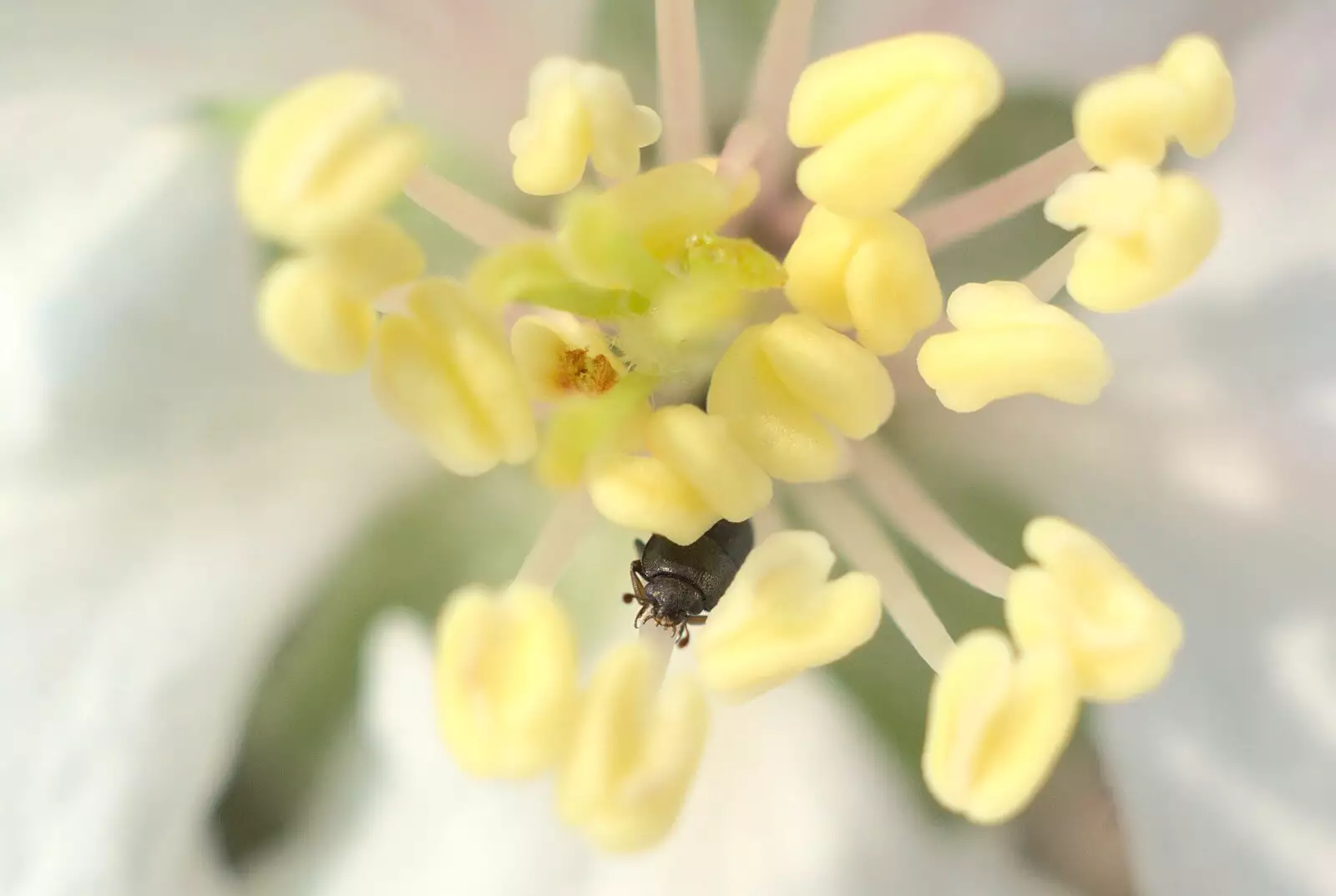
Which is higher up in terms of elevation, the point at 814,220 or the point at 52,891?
the point at 814,220

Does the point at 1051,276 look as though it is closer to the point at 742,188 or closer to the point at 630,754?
the point at 742,188

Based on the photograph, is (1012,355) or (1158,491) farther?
(1158,491)

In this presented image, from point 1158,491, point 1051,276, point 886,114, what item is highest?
point 886,114

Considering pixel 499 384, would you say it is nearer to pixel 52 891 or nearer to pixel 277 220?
pixel 277 220

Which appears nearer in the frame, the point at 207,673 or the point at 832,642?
the point at 832,642

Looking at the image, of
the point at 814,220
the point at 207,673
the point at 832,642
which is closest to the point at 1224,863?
the point at 832,642

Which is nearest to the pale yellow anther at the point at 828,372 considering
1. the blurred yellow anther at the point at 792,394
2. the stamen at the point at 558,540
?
the blurred yellow anther at the point at 792,394

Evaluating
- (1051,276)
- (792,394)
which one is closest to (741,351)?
(792,394)

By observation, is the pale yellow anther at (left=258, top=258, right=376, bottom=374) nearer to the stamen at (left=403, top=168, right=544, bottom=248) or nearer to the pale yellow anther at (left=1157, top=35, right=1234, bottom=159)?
the stamen at (left=403, top=168, right=544, bottom=248)
